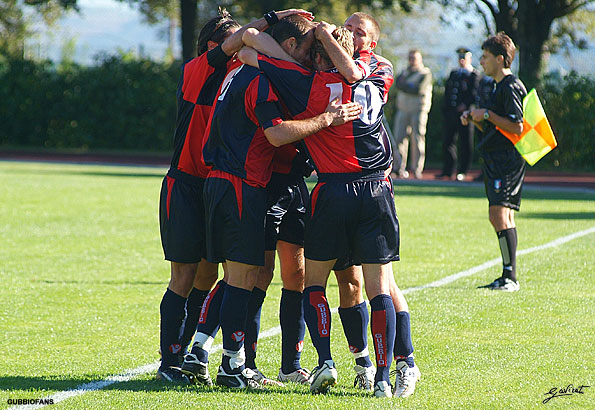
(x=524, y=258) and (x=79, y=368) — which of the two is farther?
→ (x=524, y=258)

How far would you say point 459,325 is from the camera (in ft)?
22.0

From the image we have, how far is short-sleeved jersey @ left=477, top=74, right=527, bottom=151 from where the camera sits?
8039 millimetres

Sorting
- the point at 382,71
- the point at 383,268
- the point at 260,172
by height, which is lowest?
the point at 383,268

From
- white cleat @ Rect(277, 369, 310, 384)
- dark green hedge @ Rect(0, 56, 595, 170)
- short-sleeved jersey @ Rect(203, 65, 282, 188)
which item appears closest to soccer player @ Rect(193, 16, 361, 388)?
short-sleeved jersey @ Rect(203, 65, 282, 188)

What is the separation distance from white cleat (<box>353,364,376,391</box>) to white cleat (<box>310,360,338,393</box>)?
0.67 ft

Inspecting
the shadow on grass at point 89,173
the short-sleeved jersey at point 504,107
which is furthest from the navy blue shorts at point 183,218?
the shadow on grass at point 89,173

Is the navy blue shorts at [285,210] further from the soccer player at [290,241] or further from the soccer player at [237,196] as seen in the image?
the soccer player at [237,196]

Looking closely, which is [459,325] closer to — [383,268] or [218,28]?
[383,268]

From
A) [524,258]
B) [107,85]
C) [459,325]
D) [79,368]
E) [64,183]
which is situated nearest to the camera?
[79,368]

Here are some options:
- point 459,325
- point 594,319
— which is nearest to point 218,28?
point 459,325

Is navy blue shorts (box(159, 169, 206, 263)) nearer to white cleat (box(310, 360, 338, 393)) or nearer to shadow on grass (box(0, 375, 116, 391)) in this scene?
shadow on grass (box(0, 375, 116, 391))

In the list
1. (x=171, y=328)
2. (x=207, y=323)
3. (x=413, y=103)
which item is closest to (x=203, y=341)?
(x=207, y=323)

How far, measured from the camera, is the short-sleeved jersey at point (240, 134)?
197 inches

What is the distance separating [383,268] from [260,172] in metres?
0.86
